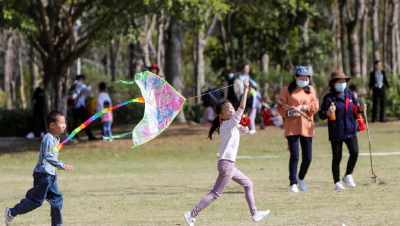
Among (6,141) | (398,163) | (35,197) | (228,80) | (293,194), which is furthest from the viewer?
(6,141)

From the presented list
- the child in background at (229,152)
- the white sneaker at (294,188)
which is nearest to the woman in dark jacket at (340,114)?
the white sneaker at (294,188)

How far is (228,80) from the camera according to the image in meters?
18.1

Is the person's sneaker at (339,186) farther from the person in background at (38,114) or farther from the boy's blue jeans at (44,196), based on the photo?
the person in background at (38,114)

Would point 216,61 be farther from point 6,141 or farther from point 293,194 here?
point 293,194

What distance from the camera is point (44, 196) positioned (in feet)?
22.8

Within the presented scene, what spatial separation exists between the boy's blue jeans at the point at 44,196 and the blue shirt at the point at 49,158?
0.06 meters

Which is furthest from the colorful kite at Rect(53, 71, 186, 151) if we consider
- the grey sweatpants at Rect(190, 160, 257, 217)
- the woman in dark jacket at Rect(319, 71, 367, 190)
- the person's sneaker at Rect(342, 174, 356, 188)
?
the person's sneaker at Rect(342, 174, 356, 188)

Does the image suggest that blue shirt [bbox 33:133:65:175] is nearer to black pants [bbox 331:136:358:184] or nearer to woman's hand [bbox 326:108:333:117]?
woman's hand [bbox 326:108:333:117]

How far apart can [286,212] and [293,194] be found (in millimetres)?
1709

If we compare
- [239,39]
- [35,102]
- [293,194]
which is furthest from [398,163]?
[239,39]

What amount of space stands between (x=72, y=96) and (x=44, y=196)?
1408 cm

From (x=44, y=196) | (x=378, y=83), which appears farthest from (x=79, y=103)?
(x=44, y=196)

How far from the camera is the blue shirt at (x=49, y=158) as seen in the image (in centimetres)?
680

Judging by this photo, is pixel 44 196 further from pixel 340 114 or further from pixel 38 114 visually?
pixel 38 114
